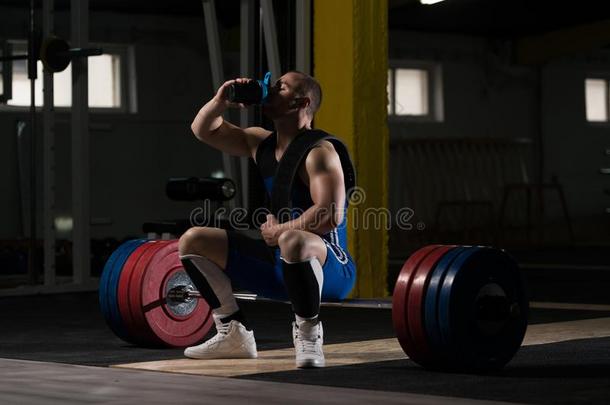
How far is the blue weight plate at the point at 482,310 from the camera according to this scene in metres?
3.66

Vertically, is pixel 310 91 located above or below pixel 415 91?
below

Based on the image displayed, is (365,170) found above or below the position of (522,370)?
above

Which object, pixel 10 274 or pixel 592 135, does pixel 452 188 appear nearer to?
pixel 592 135

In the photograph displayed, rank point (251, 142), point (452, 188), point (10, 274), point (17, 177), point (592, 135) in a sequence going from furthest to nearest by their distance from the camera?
point (592, 135) → point (452, 188) → point (17, 177) → point (10, 274) → point (251, 142)

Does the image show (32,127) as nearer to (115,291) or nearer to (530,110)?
(115,291)

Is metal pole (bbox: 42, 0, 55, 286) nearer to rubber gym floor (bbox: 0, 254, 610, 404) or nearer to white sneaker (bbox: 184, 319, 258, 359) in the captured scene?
A: rubber gym floor (bbox: 0, 254, 610, 404)

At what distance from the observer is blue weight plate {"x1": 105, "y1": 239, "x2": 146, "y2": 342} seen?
4527 mm

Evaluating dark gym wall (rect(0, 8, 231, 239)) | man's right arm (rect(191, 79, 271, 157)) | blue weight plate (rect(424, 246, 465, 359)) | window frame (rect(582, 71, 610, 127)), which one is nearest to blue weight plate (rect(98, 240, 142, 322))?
man's right arm (rect(191, 79, 271, 157))

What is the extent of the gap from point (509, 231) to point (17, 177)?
524cm

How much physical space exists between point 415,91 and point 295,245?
32.3 ft

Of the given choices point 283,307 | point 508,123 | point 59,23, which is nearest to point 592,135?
point 508,123

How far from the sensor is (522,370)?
379 cm

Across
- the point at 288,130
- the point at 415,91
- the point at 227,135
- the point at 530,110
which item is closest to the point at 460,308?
the point at 288,130

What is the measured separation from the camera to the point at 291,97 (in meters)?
3.96
